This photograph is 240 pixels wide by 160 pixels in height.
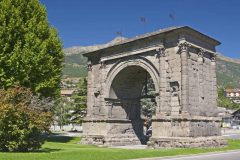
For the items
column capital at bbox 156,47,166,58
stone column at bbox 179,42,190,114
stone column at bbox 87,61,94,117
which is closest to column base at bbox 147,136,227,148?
stone column at bbox 179,42,190,114

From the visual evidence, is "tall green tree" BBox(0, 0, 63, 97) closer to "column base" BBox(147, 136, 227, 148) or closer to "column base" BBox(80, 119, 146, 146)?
"column base" BBox(80, 119, 146, 146)

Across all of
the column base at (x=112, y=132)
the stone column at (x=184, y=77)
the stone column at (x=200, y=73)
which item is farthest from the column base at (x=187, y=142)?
the column base at (x=112, y=132)

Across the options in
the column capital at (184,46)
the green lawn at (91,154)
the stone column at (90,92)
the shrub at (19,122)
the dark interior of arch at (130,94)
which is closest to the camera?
the green lawn at (91,154)

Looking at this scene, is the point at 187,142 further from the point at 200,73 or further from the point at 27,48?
the point at 27,48

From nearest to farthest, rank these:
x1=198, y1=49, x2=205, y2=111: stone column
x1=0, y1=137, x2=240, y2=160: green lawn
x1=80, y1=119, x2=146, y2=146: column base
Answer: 1. x1=0, y1=137, x2=240, y2=160: green lawn
2. x1=198, y1=49, x2=205, y2=111: stone column
3. x1=80, y1=119, x2=146, y2=146: column base

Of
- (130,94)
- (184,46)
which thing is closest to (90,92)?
(130,94)

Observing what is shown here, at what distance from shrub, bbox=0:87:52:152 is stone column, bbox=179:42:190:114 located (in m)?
9.21

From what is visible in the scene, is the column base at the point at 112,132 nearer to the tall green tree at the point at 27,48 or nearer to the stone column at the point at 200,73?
the tall green tree at the point at 27,48

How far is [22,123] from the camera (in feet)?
65.8

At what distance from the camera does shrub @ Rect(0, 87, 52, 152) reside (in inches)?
773

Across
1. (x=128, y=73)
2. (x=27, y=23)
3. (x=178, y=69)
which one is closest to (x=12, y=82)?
(x=27, y=23)

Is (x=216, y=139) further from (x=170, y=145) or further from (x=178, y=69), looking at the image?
(x=178, y=69)

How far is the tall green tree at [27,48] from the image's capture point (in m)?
26.4

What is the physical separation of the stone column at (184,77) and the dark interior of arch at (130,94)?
597cm
